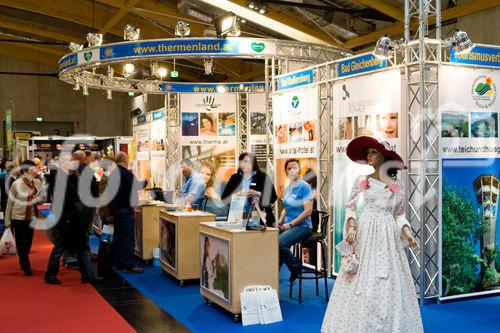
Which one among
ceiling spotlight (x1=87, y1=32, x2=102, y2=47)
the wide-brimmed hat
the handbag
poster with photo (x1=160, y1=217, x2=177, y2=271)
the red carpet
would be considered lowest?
the red carpet

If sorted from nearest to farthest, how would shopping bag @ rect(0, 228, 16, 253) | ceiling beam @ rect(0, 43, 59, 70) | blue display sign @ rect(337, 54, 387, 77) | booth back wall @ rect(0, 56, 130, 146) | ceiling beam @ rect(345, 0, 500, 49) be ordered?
blue display sign @ rect(337, 54, 387, 77) < shopping bag @ rect(0, 228, 16, 253) < ceiling beam @ rect(345, 0, 500, 49) < ceiling beam @ rect(0, 43, 59, 70) < booth back wall @ rect(0, 56, 130, 146)

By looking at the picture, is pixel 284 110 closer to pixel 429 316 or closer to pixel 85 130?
pixel 429 316

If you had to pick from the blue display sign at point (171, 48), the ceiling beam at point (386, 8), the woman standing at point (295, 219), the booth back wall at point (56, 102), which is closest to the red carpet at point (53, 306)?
the woman standing at point (295, 219)

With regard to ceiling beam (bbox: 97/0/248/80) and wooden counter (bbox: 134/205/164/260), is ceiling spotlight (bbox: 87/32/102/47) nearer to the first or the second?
wooden counter (bbox: 134/205/164/260)

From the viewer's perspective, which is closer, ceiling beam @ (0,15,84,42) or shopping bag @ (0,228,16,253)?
shopping bag @ (0,228,16,253)

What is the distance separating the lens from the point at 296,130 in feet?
23.8

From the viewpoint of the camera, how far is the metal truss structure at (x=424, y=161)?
17.7 ft

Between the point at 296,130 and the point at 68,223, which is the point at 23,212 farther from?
the point at 296,130

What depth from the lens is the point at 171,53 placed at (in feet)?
27.3

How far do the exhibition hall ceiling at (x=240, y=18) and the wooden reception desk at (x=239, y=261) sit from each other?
6.03 meters

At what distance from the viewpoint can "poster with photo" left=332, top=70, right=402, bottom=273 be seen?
5.66 m

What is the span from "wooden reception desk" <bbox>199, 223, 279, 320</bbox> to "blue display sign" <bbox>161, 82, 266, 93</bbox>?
735cm

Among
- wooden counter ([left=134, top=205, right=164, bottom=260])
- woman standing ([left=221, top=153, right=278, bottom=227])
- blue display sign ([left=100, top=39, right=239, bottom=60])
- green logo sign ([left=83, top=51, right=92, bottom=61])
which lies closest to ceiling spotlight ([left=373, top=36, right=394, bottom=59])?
woman standing ([left=221, top=153, right=278, bottom=227])

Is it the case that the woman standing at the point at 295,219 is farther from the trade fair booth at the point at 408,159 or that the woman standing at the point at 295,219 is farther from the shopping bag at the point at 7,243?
the shopping bag at the point at 7,243
